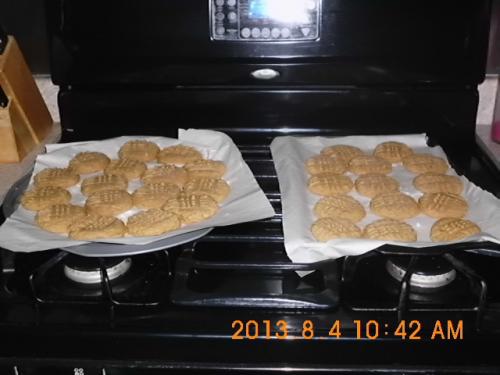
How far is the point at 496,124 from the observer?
51.2 inches

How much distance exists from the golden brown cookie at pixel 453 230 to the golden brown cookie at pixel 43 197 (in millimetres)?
641

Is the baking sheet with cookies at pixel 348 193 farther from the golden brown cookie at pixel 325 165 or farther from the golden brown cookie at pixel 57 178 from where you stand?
the golden brown cookie at pixel 57 178

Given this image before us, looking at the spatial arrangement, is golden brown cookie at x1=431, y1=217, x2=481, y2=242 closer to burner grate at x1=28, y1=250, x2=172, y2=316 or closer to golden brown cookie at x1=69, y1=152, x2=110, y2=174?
burner grate at x1=28, y1=250, x2=172, y2=316

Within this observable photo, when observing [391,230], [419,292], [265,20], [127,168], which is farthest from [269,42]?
[419,292]

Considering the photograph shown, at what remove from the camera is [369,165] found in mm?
1172

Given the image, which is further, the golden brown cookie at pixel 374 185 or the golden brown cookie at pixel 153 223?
the golden brown cookie at pixel 374 185

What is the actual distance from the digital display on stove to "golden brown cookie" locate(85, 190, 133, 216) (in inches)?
17.1

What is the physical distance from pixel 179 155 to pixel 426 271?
55 centimetres

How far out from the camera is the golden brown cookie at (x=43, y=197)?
3.45 ft

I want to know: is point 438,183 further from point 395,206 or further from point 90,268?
point 90,268

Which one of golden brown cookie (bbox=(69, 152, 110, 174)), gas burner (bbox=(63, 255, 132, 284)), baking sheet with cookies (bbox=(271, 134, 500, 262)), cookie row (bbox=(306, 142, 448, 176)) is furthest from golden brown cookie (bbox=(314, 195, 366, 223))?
golden brown cookie (bbox=(69, 152, 110, 174))
